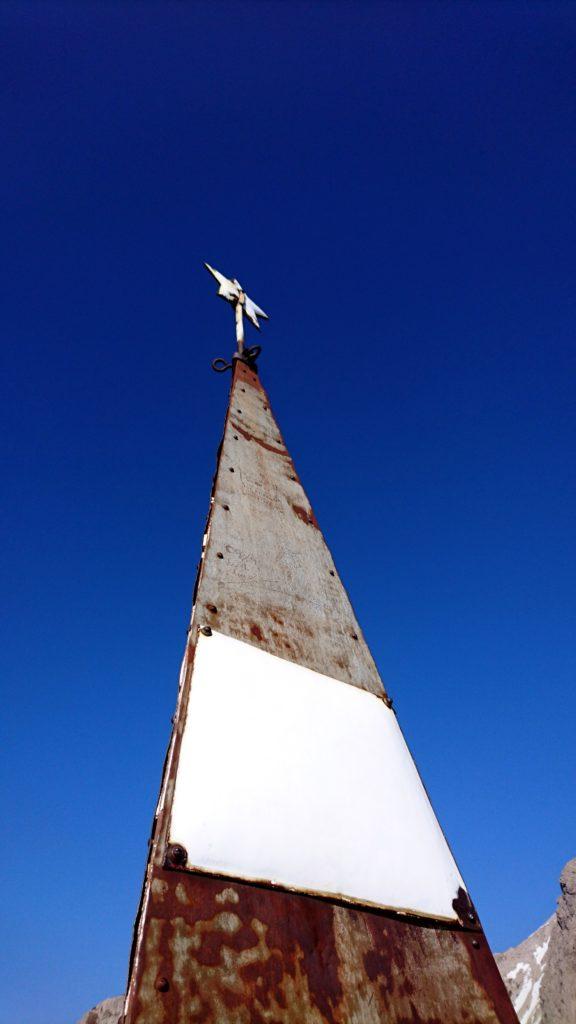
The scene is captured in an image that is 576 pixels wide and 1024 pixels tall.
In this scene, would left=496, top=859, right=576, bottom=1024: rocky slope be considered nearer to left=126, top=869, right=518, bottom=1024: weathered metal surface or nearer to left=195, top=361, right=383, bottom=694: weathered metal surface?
left=195, top=361, right=383, bottom=694: weathered metal surface

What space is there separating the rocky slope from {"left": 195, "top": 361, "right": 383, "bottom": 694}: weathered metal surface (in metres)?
45.8

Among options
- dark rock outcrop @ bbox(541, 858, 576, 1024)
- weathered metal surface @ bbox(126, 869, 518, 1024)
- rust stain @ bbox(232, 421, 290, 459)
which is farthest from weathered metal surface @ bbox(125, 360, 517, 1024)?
dark rock outcrop @ bbox(541, 858, 576, 1024)

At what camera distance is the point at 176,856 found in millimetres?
1002

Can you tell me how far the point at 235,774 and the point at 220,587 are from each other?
0.62m

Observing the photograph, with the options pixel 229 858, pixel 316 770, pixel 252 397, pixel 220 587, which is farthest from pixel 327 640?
pixel 252 397

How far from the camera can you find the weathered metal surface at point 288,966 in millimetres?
870

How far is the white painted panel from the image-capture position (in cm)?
109

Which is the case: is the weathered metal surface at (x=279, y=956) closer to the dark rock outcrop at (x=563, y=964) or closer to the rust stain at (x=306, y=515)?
the rust stain at (x=306, y=515)

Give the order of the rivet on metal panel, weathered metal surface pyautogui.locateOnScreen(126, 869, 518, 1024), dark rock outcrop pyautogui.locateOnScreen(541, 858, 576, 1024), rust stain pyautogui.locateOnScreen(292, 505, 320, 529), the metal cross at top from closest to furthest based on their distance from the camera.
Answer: weathered metal surface pyautogui.locateOnScreen(126, 869, 518, 1024), the rivet on metal panel, rust stain pyautogui.locateOnScreen(292, 505, 320, 529), the metal cross at top, dark rock outcrop pyautogui.locateOnScreen(541, 858, 576, 1024)

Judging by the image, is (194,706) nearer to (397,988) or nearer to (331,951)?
(331,951)

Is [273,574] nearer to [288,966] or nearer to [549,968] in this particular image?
[288,966]

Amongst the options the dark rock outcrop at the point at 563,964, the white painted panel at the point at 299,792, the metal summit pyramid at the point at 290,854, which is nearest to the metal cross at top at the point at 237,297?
the metal summit pyramid at the point at 290,854

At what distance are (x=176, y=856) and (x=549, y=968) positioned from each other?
52654mm

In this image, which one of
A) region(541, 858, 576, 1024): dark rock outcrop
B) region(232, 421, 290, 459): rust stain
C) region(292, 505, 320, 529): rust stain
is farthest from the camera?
region(541, 858, 576, 1024): dark rock outcrop
